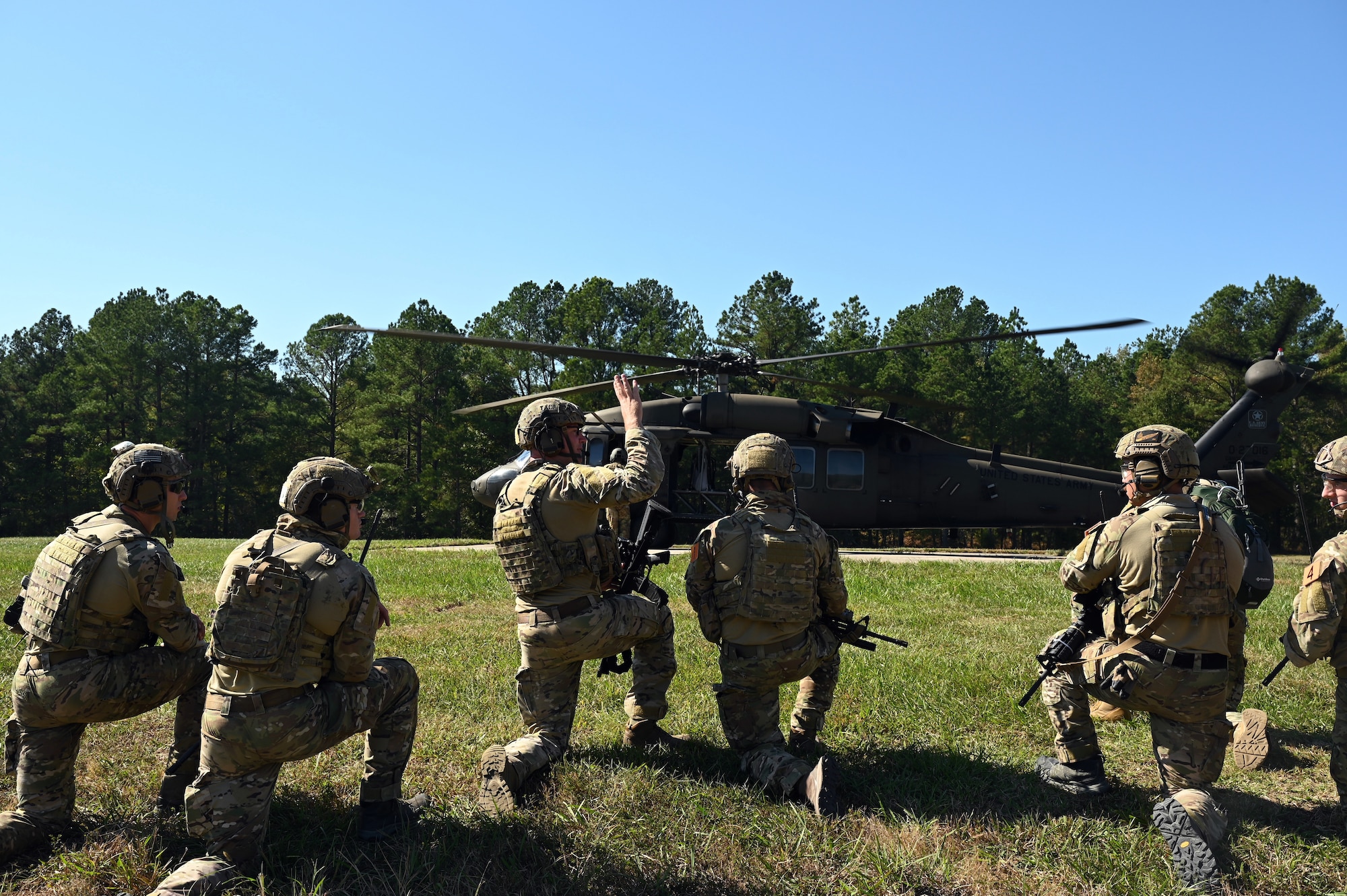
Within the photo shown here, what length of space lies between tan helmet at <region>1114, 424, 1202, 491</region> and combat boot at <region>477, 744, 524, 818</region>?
11.1 feet

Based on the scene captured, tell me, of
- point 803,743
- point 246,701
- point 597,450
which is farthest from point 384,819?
point 597,450

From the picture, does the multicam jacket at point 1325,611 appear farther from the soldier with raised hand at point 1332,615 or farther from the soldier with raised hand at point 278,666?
the soldier with raised hand at point 278,666

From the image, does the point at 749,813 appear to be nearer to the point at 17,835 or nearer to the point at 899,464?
the point at 17,835

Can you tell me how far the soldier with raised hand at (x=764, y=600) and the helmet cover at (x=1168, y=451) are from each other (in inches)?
62.4

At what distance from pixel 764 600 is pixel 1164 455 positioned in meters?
2.08

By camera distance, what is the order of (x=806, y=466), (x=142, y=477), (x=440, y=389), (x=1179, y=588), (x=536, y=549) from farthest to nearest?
(x=440, y=389) < (x=806, y=466) < (x=536, y=549) < (x=142, y=477) < (x=1179, y=588)

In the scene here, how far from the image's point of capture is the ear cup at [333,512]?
146 inches

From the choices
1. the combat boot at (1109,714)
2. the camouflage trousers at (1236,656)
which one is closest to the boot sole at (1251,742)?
the camouflage trousers at (1236,656)

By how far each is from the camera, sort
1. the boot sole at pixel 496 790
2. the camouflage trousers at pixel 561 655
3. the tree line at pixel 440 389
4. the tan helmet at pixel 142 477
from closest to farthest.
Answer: the tan helmet at pixel 142 477, the boot sole at pixel 496 790, the camouflage trousers at pixel 561 655, the tree line at pixel 440 389

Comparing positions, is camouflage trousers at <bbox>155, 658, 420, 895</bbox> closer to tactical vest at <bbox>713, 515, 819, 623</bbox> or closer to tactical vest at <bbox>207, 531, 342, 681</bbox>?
tactical vest at <bbox>207, 531, 342, 681</bbox>

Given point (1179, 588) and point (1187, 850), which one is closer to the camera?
point (1187, 850)

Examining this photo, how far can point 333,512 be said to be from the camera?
371cm

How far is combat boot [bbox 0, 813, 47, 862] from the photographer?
3537 mm

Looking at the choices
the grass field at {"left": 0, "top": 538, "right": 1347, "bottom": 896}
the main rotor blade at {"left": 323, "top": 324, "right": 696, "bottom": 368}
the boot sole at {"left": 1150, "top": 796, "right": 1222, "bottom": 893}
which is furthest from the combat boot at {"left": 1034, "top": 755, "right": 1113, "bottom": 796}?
the main rotor blade at {"left": 323, "top": 324, "right": 696, "bottom": 368}
